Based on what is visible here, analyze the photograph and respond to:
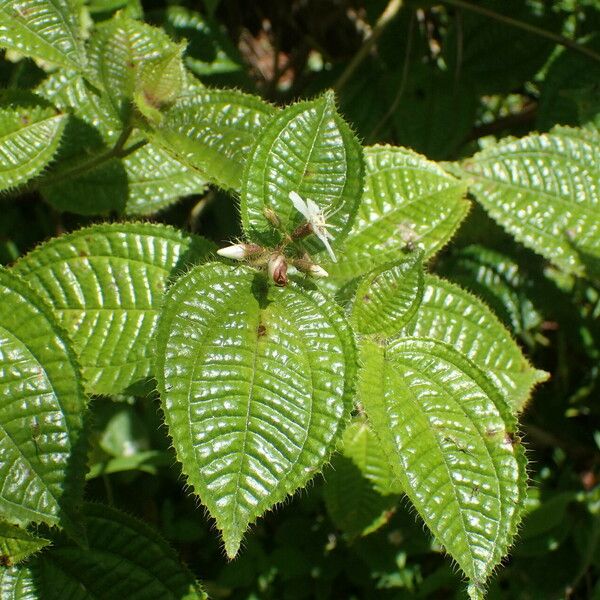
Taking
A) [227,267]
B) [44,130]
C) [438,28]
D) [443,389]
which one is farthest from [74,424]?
[438,28]

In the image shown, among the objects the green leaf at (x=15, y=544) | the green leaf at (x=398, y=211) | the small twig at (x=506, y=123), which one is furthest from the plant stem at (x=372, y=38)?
the green leaf at (x=15, y=544)

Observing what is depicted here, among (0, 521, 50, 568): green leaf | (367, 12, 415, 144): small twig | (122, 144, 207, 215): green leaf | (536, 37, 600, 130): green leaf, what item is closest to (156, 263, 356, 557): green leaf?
(0, 521, 50, 568): green leaf

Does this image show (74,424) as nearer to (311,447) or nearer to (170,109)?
(311,447)

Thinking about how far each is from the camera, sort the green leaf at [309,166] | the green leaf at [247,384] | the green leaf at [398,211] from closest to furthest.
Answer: the green leaf at [247,384], the green leaf at [309,166], the green leaf at [398,211]

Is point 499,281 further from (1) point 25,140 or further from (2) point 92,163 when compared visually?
(1) point 25,140

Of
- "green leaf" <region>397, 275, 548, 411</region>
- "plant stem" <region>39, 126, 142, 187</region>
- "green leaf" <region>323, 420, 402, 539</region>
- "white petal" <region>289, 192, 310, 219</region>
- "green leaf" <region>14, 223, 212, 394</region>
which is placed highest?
"white petal" <region>289, 192, 310, 219</region>

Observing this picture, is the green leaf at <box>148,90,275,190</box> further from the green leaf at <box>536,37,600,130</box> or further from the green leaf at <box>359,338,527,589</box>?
the green leaf at <box>536,37,600,130</box>

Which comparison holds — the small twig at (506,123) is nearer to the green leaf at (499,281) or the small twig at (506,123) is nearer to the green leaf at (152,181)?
the green leaf at (499,281)
